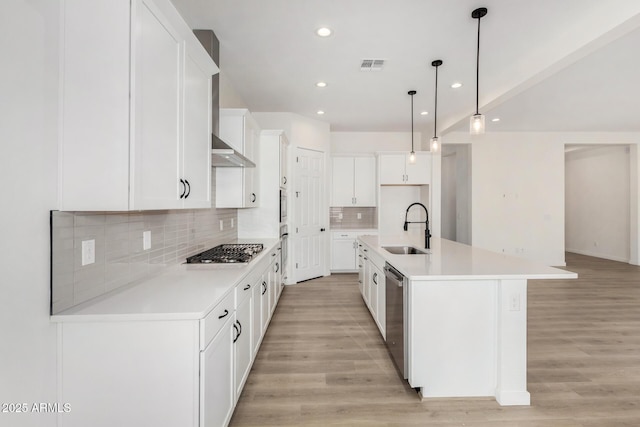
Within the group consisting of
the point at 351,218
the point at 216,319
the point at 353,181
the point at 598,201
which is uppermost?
the point at 353,181

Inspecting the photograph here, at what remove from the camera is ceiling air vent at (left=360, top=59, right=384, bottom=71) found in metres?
3.27

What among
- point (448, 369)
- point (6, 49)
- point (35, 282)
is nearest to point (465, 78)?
point (448, 369)

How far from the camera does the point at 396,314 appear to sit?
2.27 metres

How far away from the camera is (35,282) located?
1.19m

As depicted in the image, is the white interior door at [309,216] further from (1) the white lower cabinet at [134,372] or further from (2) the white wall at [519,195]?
(1) the white lower cabinet at [134,372]

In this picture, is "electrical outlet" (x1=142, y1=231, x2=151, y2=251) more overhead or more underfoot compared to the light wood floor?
more overhead

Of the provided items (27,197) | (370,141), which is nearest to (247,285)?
(27,197)

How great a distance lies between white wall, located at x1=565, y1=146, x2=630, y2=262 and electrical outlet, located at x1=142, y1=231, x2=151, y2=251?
9.46 m

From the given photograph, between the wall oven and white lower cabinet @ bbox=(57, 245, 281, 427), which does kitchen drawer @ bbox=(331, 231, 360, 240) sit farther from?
A: white lower cabinet @ bbox=(57, 245, 281, 427)

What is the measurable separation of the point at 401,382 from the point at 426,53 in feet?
10.1

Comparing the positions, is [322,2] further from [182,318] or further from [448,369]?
[448,369]

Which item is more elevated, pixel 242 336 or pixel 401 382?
pixel 242 336

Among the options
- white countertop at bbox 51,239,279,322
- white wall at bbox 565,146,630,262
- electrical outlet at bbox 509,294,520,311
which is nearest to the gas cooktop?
white countertop at bbox 51,239,279,322

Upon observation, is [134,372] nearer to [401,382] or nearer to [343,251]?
[401,382]
